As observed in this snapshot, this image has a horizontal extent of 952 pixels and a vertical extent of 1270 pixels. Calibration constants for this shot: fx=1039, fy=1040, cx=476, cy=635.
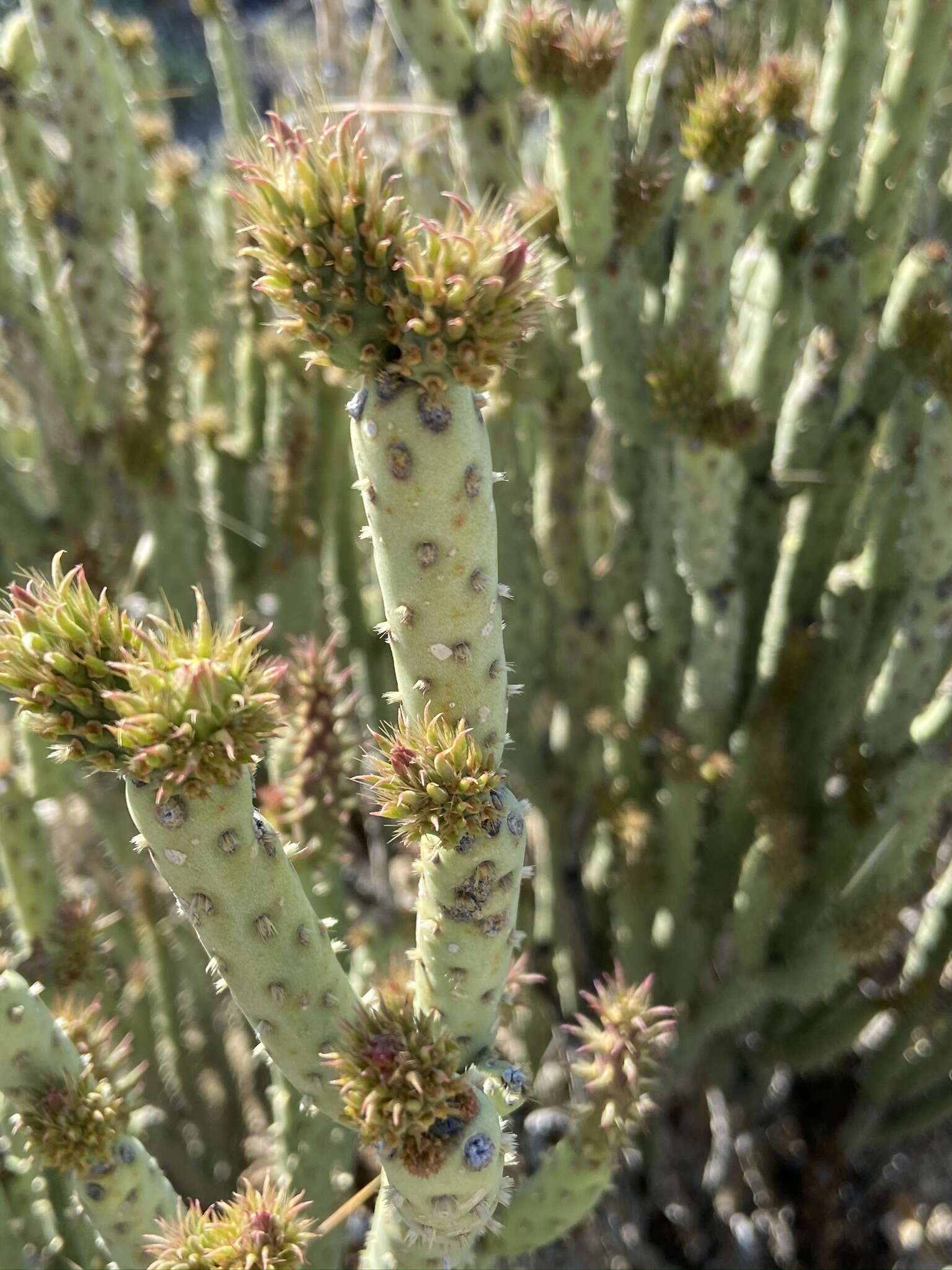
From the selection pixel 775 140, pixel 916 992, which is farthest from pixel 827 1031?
pixel 775 140

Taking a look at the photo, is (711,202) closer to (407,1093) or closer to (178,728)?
(178,728)

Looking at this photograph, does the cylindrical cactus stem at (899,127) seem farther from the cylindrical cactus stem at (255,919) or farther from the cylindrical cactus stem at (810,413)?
the cylindrical cactus stem at (255,919)

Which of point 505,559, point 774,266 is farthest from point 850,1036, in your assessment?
point 774,266

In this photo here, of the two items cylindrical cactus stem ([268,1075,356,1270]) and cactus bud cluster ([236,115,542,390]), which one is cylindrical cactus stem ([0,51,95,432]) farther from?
cactus bud cluster ([236,115,542,390])

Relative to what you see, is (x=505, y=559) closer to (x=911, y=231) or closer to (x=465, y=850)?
(x=465, y=850)

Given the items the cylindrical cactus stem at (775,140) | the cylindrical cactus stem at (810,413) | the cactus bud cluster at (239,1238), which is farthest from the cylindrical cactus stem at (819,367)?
the cactus bud cluster at (239,1238)

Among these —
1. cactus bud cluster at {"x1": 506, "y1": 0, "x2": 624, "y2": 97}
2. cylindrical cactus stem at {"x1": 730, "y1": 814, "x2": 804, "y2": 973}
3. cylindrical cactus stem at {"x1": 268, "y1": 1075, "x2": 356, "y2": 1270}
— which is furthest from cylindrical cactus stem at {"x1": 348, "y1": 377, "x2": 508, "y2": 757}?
cylindrical cactus stem at {"x1": 730, "y1": 814, "x2": 804, "y2": 973}
